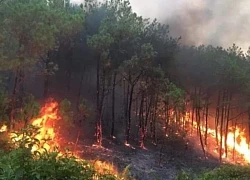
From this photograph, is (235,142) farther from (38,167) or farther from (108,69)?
(38,167)

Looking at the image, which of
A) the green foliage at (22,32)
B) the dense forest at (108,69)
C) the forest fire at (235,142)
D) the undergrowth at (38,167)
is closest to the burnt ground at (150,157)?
the dense forest at (108,69)

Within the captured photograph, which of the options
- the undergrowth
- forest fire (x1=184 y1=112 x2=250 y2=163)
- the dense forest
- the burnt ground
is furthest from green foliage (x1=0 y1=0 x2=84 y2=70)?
forest fire (x1=184 y1=112 x2=250 y2=163)

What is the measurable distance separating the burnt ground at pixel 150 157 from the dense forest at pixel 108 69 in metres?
1.00

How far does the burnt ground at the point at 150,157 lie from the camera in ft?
82.5

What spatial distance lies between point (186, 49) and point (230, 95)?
6.58 m

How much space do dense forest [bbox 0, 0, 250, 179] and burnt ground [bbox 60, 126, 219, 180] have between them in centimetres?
100

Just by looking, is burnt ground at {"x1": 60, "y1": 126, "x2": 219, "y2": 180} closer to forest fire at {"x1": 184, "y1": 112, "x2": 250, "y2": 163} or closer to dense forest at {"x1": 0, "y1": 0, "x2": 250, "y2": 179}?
dense forest at {"x1": 0, "y1": 0, "x2": 250, "y2": 179}

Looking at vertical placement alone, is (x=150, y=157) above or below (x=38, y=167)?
below

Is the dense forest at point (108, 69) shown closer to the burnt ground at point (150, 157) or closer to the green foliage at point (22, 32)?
the green foliage at point (22, 32)

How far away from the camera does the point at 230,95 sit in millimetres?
39031

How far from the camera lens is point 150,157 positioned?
30.2m

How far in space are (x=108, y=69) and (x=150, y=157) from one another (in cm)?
→ 803

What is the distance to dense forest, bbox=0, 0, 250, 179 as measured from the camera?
2164cm

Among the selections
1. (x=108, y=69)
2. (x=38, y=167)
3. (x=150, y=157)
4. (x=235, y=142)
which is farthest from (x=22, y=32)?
(x=235, y=142)
